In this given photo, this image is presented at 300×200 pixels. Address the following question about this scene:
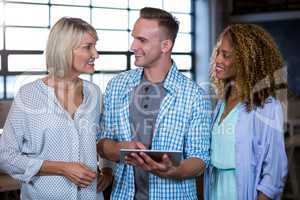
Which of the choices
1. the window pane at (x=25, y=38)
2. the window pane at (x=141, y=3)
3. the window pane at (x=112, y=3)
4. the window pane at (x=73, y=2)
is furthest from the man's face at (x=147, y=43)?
the window pane at (x=141, y=3)

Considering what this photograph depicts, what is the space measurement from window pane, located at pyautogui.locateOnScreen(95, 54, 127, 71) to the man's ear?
3617mm

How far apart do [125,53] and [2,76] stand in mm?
1471

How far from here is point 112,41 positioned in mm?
5602

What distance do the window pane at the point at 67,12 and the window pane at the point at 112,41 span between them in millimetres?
263

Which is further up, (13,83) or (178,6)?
(178,6)

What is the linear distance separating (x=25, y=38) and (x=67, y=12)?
55cm

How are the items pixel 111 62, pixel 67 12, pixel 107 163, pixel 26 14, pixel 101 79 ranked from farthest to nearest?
pixel 111 62 → pixel 101 79 → pixel 67 12 → pixel 26 14 → pixel 107 163

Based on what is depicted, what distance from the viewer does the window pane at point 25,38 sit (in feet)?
15.5

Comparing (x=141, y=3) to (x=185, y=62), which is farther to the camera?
(x=185, y=62)

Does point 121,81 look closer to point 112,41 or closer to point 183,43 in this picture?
point 112,41

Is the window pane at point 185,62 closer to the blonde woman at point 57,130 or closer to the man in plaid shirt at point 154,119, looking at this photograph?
the man in plaid shirt at point 154,119

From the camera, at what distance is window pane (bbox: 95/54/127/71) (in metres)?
5.42

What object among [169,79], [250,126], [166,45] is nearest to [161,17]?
[166,45]

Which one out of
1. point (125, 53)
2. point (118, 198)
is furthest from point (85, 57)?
point (125, 53)
